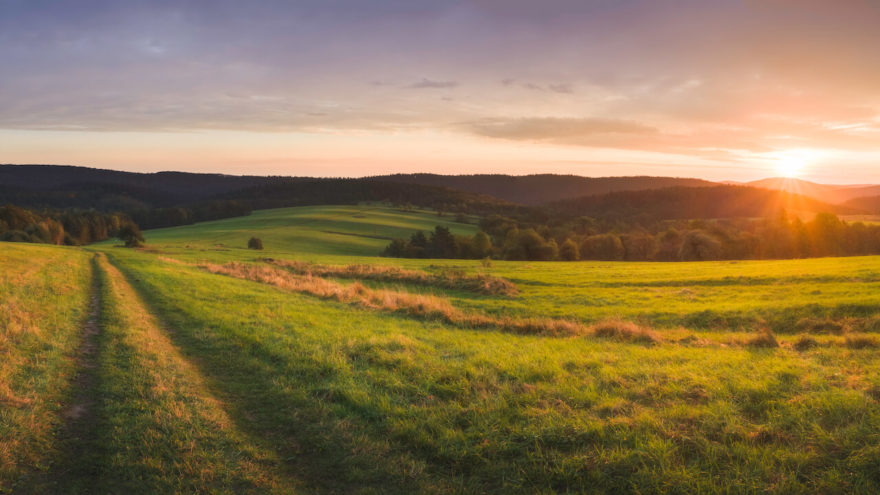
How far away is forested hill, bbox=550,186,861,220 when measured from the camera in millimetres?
151375

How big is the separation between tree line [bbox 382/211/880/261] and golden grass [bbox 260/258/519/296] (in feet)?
149

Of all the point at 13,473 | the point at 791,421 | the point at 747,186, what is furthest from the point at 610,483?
the point at 747,186

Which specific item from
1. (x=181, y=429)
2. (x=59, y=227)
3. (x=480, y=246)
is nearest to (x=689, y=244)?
(x=480, y=246)

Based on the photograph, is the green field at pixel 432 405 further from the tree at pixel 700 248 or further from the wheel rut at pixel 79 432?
the tree at pixel 700 248

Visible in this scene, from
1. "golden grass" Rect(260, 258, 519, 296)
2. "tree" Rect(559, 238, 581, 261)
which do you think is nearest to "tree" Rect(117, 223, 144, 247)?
"golden grass" Rect(260, 258, 519, 296)

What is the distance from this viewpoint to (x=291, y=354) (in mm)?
11398

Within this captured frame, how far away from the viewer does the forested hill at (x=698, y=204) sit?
151m

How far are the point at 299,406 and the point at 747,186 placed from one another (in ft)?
684

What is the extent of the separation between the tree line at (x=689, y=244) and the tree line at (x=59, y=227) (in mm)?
55711

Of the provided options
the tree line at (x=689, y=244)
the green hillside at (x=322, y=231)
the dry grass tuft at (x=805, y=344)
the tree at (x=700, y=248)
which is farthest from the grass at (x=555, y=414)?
the tree at (x=700, y=248)

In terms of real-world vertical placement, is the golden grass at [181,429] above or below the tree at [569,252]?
above

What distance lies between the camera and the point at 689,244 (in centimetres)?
7400

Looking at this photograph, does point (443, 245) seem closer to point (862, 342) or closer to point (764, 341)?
point (764, 341)

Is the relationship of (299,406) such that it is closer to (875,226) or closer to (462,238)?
(462,238)
